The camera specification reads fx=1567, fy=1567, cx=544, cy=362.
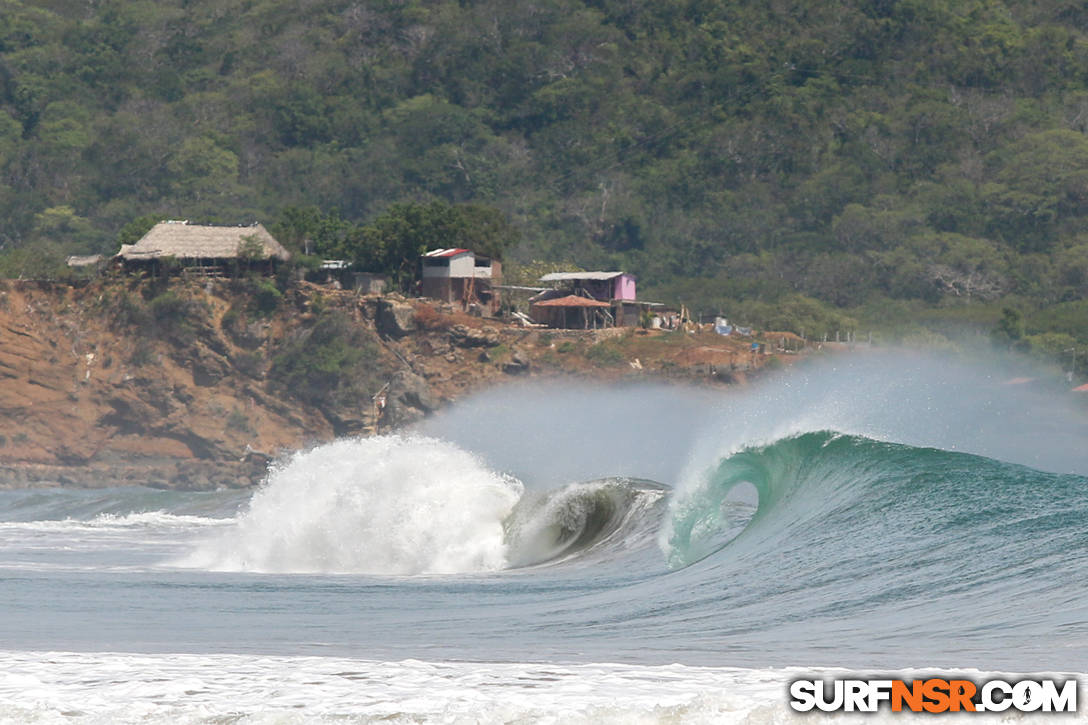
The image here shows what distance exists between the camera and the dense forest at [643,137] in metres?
83.1

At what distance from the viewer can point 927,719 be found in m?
8.80

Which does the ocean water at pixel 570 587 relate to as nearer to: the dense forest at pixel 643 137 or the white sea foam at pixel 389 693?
the white sea foam at pixel 389 693

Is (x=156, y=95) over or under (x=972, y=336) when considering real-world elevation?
over

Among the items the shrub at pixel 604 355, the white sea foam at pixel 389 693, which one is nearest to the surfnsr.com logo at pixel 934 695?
the white sea foam at pixel 389 693

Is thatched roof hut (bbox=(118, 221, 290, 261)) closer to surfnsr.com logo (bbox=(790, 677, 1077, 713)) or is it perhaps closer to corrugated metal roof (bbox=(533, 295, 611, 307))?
corrugated metal roof (bbox=(533, 295, 611, 307))

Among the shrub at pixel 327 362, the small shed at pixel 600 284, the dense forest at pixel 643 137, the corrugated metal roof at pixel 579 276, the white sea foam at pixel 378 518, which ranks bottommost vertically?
the white sea foam at pixel 378 518

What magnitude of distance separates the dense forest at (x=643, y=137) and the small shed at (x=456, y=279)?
13.5 metres

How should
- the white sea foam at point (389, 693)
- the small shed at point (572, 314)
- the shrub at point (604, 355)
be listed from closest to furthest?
the white sea foam at point (389, 693), the shrub at point (604, 355), the small shed at point (572, 314)

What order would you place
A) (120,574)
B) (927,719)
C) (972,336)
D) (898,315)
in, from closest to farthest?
(927,719) < (120,574) < (972,336) < (898,315)

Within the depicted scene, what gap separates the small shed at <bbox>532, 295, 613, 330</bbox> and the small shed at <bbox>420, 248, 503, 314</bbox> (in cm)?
230

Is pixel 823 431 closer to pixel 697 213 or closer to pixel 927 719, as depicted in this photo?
pixel 927 719

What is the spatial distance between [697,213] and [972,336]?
24.6 meters

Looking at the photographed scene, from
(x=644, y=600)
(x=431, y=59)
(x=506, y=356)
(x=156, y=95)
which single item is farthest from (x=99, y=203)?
(x=644, y=600)

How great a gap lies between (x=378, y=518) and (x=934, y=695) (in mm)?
13614
